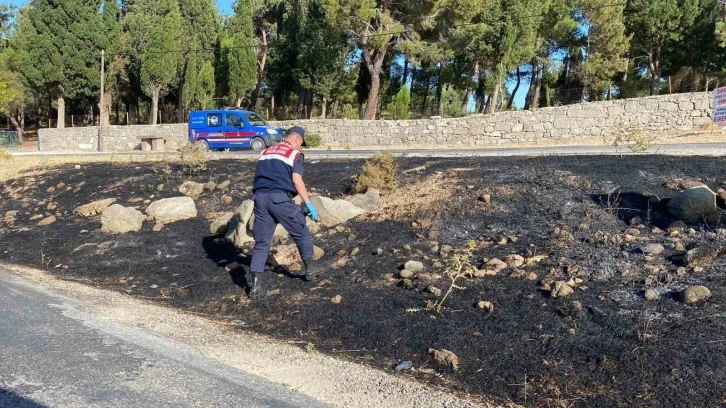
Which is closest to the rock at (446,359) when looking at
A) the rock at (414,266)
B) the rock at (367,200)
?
the rock at (414,266)

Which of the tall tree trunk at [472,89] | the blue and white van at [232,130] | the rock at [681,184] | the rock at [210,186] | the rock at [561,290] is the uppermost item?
the tall tree trunk at [472,89]

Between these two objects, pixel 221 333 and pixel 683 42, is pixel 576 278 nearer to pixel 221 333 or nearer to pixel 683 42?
pixel 221 333

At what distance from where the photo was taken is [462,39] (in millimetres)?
28266

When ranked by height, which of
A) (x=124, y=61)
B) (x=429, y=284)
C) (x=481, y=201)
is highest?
(x=124, y=61)

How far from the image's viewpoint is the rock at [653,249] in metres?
5.37

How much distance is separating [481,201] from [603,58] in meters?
29.3

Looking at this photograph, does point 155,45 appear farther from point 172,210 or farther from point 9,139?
point 172,210

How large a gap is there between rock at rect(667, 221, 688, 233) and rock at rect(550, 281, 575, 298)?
1.73 m

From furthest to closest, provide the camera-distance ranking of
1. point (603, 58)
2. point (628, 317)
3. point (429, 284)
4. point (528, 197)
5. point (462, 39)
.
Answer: point (603, 58), point (462, 39), point (528, 197), point (429, 284), point (628, 317)

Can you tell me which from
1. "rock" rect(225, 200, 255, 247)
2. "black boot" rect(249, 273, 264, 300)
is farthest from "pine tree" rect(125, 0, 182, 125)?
"black boot" rect(249, 273, 264, 300)

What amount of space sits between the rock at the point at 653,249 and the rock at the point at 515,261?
113cm

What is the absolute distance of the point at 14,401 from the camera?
339 centimetres

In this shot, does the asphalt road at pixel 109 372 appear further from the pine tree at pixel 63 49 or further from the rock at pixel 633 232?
the pine tree at pixel 63 49

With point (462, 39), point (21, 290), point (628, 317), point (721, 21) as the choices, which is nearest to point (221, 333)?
point (21, 290)
